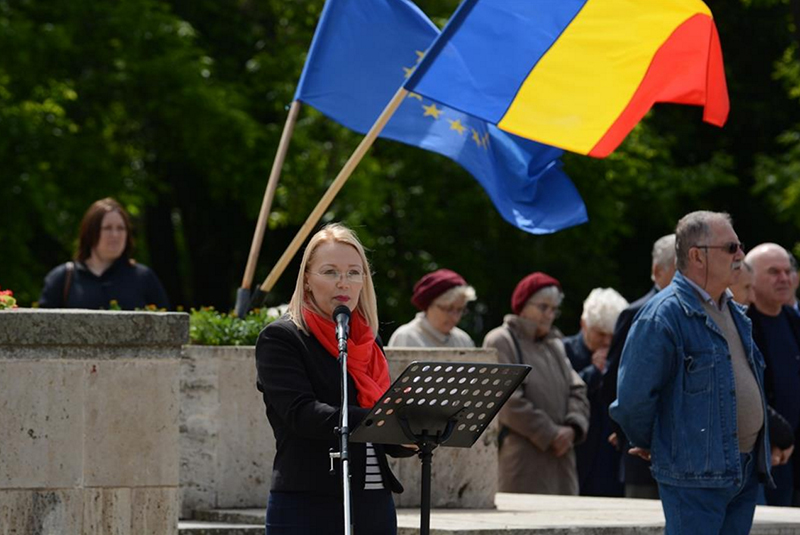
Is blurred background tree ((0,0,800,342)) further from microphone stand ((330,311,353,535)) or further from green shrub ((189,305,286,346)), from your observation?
microphone stand ((330,311,353,535))

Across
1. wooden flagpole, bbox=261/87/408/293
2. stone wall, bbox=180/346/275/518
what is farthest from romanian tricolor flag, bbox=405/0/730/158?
stone wall, bbox=180/346/275/518

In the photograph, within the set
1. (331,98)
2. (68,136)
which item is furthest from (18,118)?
(331,98)

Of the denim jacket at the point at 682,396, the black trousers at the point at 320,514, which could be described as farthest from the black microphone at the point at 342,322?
the denim jacket at the point at 682,396

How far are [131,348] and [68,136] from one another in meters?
13.3

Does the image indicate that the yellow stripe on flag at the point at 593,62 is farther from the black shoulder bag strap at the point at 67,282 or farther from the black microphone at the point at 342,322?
the black microphone at the point at 342,322

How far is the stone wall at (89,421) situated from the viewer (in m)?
6.51

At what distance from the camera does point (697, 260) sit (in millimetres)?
6965

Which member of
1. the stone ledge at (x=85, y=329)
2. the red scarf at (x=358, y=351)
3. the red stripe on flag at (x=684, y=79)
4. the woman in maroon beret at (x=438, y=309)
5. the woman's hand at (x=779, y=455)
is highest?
the red stripe on flag at (x=684, y=79)

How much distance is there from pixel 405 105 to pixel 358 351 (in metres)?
4.99

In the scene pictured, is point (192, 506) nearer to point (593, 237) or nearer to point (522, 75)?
point (522, 75)

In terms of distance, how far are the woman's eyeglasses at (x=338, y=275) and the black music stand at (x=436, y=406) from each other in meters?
0.46

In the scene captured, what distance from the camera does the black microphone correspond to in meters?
5.34

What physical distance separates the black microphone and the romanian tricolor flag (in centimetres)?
409

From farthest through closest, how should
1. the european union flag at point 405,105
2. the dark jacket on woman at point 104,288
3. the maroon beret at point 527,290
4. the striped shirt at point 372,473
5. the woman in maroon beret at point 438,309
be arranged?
1. the maroon beret at point 527,290
2. the woman in maroon beret at point 438,309
3. the european union flag at point 405,105
4. the dark jacket on woman at point 104,288
5. the striped shirt at point 372,473
